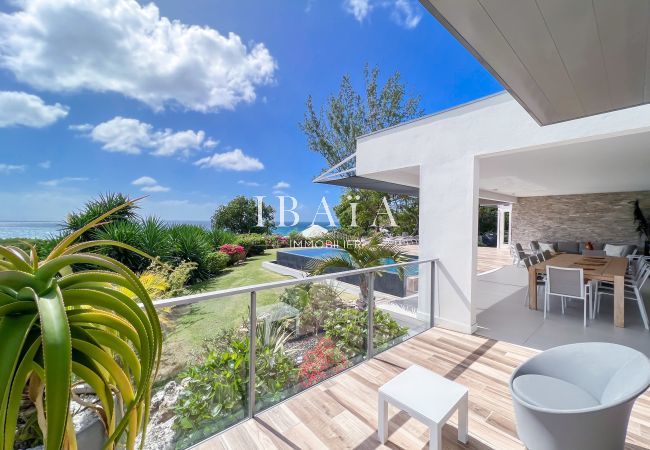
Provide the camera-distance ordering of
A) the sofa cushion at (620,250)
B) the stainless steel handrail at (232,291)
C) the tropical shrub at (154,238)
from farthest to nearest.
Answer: the tropical shrub at (154,238)
the sofa cushion at (620,250)
the stainless steel handrail at (232,291)

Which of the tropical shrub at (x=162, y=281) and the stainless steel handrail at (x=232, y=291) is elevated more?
the stainless steel handrail at (x=232, y=291)

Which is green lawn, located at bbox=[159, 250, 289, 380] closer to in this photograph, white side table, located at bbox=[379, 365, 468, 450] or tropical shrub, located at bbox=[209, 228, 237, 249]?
white side table, located at bbox=[379, 365, 468, 450]

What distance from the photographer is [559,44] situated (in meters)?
1.69

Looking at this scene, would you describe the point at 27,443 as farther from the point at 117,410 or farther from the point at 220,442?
the point at 220,442

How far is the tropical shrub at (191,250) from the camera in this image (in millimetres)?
10359

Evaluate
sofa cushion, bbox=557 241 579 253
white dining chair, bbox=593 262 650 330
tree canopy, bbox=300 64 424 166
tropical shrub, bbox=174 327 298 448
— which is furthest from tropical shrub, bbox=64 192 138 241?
sofa cushion, bbox=557 241 579 253

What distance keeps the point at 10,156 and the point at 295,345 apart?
5219cm

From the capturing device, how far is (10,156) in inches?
1373

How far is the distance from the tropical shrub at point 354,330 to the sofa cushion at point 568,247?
10536mm

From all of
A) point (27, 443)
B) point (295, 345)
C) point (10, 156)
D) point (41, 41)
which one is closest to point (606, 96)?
point (295, 345)

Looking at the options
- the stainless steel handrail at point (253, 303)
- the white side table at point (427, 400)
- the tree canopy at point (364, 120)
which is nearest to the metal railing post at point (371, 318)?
the stainless steel handrail at point (253, 303)

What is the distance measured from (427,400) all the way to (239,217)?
28573 mm

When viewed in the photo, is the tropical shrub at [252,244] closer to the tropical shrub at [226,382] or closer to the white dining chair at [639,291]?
the tropical shrub at [226,382]

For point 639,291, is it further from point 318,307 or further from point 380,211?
point 380,211
